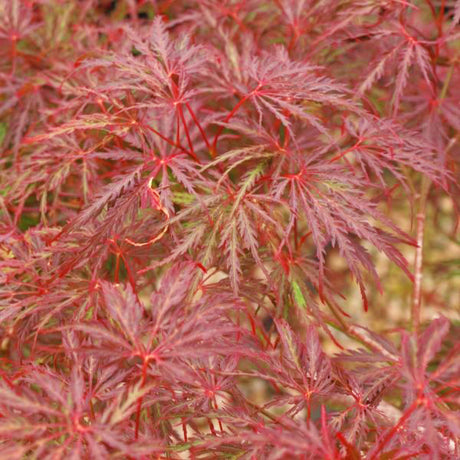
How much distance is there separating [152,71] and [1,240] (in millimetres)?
394

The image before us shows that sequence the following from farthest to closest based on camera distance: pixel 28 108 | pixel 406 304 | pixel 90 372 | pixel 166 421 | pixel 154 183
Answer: pixel 406 304
pixel 28 108
pixel 154 183
pixel 166 421
pixel 90 372

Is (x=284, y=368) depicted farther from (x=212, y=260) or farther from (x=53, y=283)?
(x=53, y=283)

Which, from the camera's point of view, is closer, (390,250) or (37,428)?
(37,428)

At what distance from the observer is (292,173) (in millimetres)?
1076

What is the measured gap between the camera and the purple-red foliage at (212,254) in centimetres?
76

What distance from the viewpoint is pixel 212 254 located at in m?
1.01

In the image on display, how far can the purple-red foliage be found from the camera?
0.76 meters

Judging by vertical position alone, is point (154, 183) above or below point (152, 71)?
below

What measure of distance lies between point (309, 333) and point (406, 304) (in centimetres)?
192

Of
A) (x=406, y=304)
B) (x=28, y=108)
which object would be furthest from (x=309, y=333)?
(x=406, y=304)

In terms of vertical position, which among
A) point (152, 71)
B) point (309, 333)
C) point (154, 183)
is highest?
point (152, 71)

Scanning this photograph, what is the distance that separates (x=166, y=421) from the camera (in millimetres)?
997

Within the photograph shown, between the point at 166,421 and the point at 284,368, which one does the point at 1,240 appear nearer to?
the point at 166,421

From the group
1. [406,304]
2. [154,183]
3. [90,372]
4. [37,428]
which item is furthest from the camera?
[406,304]
